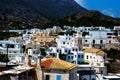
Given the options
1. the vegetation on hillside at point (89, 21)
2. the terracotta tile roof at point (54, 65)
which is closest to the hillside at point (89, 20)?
the vegetation on hillside at point (89, 21)

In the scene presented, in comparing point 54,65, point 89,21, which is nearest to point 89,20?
point 89,21

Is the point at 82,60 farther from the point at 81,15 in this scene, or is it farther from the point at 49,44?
the point at 81,15

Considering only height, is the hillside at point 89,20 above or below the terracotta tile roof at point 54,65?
above

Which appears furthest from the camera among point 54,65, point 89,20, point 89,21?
point 89,20

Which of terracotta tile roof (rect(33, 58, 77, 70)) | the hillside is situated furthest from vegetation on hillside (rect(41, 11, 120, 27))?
terracotta tile roof (rect(33, 58, 77, 70))

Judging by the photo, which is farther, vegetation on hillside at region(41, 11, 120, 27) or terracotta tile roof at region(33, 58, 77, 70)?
vegetation on hillside at region(41, 11, 120, 27)

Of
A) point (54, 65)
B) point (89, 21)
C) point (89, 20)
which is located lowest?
point (54, 65)

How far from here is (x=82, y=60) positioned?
6744cm

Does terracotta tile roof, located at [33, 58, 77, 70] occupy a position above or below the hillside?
below

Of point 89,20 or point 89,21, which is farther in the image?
point 89,20

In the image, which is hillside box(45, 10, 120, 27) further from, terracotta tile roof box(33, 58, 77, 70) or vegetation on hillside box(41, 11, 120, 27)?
terracotta tile roof box(33, 58, 77, 70)

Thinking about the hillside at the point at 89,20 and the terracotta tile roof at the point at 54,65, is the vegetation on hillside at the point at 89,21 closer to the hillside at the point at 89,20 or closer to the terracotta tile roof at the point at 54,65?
the hillside at the point at 89,20

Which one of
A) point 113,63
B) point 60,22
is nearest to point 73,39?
point 113,63

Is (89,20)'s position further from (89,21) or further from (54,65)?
(54,65)
